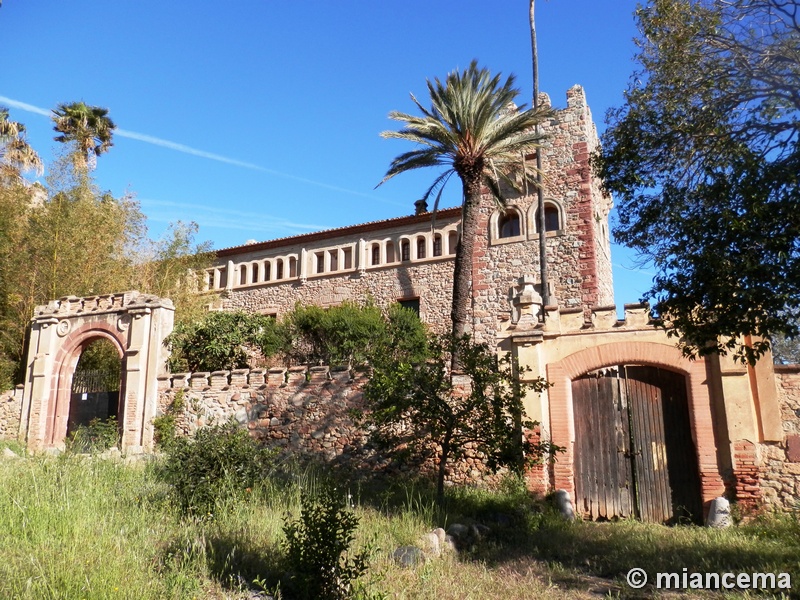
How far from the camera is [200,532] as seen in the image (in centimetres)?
673

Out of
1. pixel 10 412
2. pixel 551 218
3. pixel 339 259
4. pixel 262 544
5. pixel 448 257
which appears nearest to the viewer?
pixel 262 544

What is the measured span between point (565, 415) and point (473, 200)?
766 cm

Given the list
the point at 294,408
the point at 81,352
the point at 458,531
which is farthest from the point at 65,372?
the point at 458,531

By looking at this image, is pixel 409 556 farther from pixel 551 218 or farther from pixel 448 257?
pixel 448 257

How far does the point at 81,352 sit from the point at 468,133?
1254 centimetres

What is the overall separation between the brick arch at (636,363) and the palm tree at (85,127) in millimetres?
21812

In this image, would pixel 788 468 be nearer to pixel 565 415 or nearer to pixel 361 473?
pixel 565 415

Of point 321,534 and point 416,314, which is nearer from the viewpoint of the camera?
point 321,534

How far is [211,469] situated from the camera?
7.89 m

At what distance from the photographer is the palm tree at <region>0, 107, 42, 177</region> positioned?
872 inches

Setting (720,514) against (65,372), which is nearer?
(720,514)

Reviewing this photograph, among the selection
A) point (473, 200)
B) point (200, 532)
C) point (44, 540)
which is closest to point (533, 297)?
point (473, 200)

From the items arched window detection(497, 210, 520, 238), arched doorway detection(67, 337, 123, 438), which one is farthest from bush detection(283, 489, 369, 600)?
arched window detection(497, 210, 520, 238)

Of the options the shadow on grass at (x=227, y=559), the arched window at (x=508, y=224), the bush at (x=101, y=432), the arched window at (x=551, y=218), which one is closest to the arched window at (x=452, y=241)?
the arched window at (x=508, y=224)
